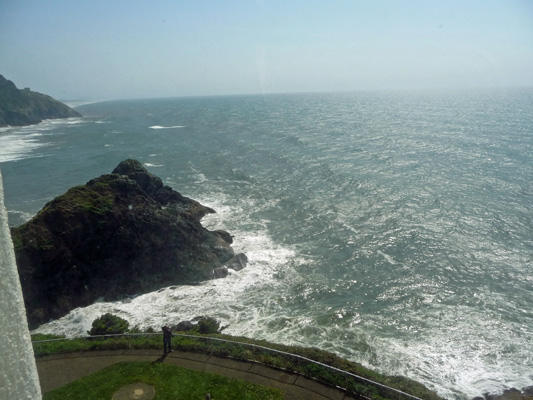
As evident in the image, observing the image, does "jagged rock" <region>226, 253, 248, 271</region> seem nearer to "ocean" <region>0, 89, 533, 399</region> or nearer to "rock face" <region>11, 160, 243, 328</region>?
"rock face" <region>11, 160, 243, 328</region>

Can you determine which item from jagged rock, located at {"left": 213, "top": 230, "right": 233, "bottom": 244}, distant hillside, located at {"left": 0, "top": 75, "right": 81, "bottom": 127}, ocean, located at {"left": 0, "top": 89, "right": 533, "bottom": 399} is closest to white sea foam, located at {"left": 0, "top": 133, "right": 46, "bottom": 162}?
ocean, located at {"left": 0, "top": 89, "right": 533, "bottom": 399}

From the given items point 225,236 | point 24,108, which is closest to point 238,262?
point 225,236

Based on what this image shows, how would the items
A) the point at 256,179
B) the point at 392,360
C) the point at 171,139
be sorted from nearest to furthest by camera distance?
the point at 392,360
the point at 256,179
the point at 171,139

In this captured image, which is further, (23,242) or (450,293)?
(450,293)

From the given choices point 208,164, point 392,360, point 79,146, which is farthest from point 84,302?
point 79,146

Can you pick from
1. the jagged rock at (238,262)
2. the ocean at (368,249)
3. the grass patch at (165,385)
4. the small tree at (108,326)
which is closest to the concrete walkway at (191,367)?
the grass patch at (165,385)

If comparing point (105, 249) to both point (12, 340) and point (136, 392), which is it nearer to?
point (136, 392)

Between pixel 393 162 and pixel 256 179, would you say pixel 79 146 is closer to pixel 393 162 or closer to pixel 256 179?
pixel 256 179

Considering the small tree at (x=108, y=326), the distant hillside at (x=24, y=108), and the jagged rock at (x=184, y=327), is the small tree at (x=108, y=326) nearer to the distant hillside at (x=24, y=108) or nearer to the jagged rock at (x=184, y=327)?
the jagged rock at (x=184, y=327)
